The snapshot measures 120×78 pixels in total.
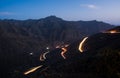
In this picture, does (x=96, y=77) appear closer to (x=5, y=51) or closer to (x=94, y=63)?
(x=94, y=63)

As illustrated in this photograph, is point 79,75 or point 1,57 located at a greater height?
point 79,75

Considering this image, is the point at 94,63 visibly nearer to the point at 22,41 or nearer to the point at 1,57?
the point at 1,57

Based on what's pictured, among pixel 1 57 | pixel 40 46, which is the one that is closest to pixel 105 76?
pixel 1 57

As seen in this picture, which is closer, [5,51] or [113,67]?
[113,67]

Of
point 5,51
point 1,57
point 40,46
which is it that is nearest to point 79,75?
point 1,57

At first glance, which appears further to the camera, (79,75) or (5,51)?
(5,51)

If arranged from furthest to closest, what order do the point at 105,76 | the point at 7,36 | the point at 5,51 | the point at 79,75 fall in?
the point at 7,36 < the point at 5,51 < the point at 79,75 < the point at 105,76

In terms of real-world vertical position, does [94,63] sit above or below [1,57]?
above

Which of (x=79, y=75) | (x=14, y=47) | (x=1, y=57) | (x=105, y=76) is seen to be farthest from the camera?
(x=14, y=47)

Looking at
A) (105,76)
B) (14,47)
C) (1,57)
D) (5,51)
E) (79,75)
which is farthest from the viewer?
(14,47)

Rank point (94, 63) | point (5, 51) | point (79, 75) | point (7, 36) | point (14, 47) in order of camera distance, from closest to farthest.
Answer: point (79, 75), point (94, 63), point (5, 51), point (14, 47), point (7, 36)
